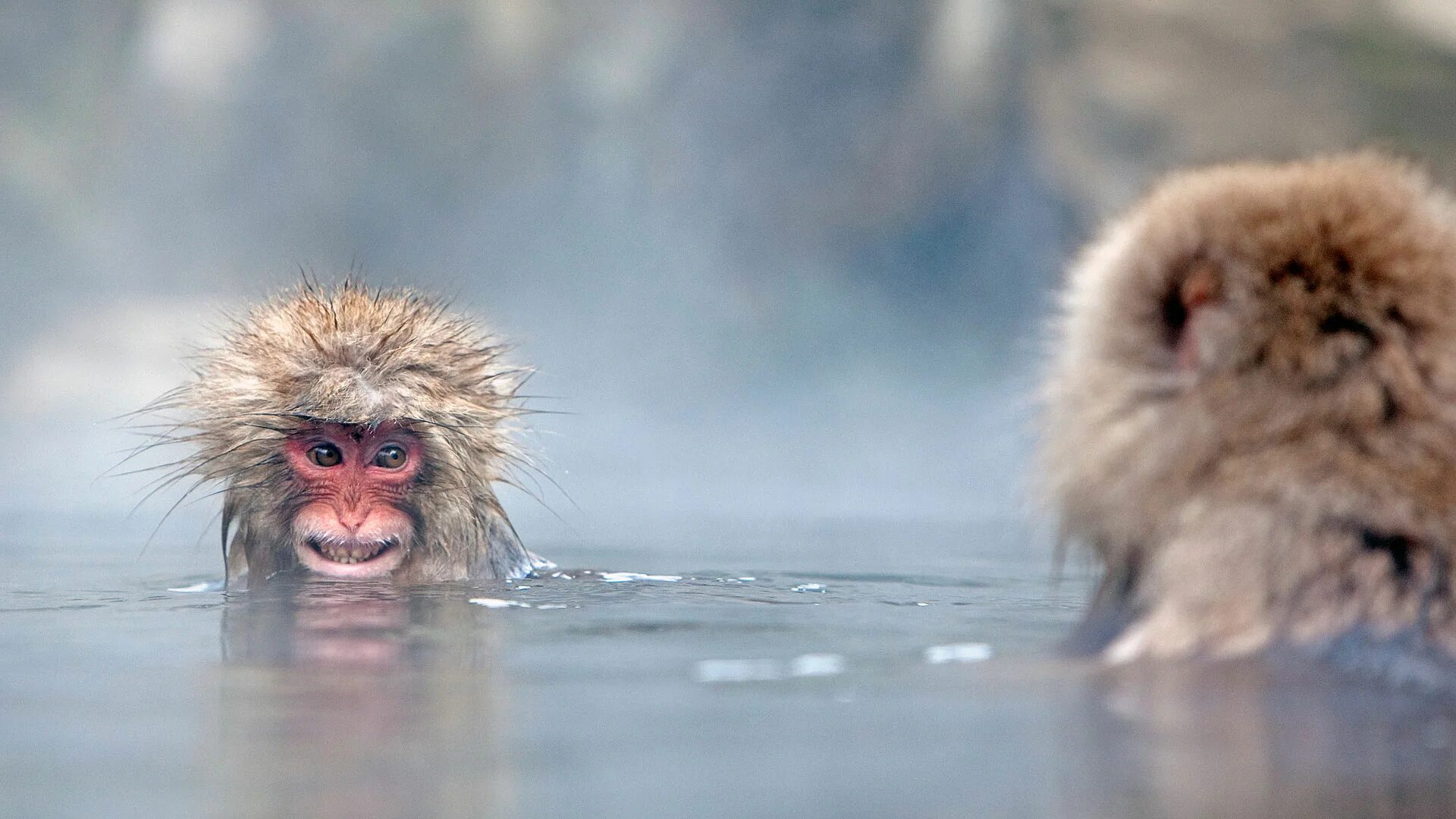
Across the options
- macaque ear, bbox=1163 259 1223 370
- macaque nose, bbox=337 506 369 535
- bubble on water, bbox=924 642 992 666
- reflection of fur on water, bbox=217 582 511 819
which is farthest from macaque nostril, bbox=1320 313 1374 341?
macaque nose, bbox=337 506 369 535

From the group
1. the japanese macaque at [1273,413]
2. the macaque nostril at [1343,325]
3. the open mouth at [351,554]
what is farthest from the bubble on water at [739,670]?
the open mouth at [351,554]

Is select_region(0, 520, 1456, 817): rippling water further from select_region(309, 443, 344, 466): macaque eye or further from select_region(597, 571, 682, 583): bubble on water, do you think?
select_region(597, 571, 682, 583): bubble on water

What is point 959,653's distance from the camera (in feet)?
7.20

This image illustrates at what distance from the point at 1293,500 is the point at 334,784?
1080mm

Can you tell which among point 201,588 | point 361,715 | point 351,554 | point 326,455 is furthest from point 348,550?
point 361,715

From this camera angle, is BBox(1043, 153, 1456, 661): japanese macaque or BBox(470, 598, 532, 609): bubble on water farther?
BBox(470, 598, 532, 609): bubble on water

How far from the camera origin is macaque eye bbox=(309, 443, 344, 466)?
11.8 ft

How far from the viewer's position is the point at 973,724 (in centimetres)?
155

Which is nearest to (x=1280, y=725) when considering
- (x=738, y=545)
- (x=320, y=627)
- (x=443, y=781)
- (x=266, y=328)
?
(x=443, y=781)

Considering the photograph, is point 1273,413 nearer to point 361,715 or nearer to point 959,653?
point 959,653

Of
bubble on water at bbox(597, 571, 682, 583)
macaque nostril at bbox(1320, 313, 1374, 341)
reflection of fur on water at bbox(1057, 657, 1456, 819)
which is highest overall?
macaque nostril at bbox(1320, 313, 1374, 341)

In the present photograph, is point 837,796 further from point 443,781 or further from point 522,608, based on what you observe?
point 522,608

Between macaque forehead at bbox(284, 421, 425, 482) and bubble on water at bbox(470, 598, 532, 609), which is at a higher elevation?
macaque forehead at bbox(284, 421, 425, 482)

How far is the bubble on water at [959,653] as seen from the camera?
209 centimetres
